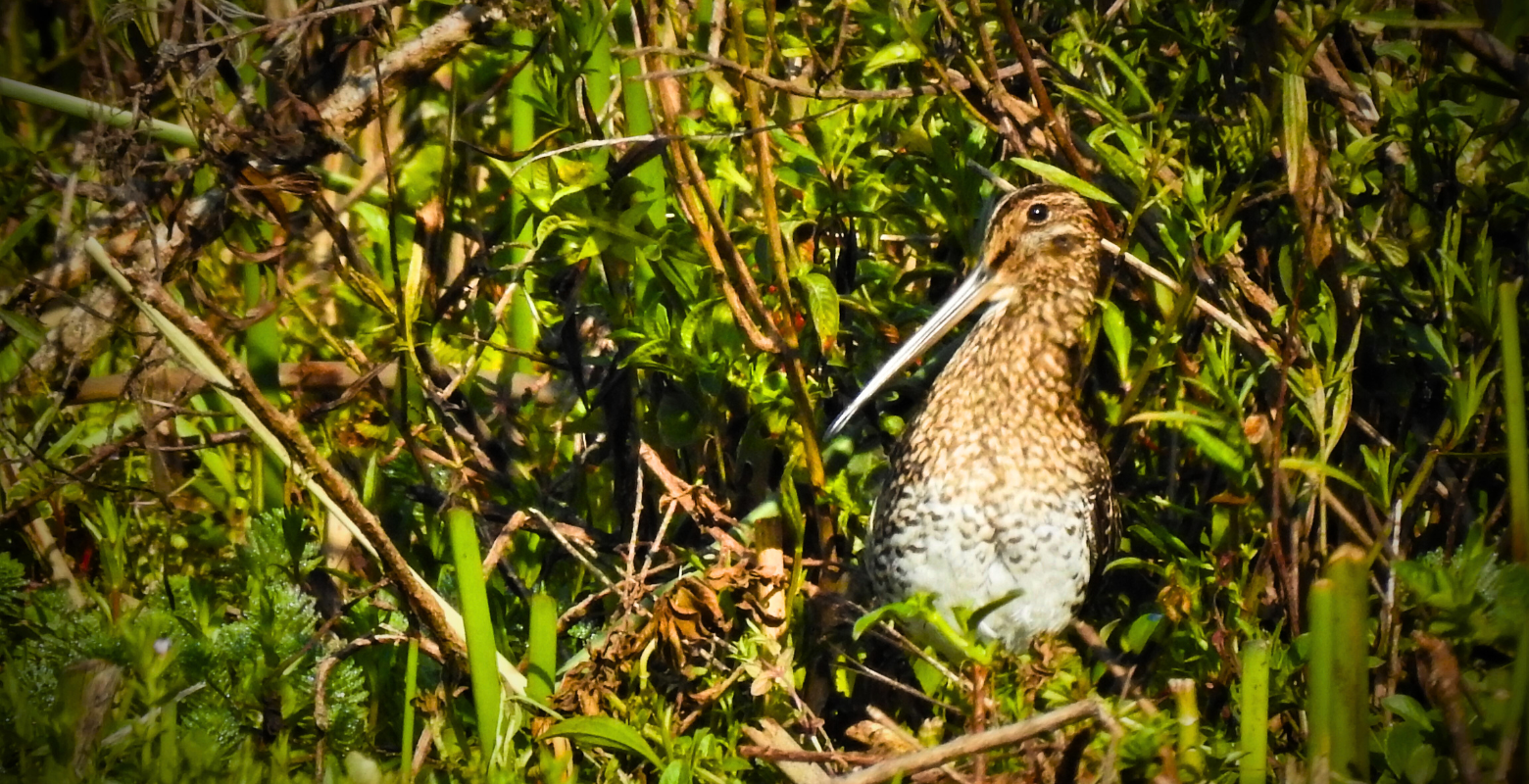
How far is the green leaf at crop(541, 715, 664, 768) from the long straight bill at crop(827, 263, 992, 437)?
56cm

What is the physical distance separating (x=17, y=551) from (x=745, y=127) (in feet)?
4.81

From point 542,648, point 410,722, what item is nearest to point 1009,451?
point 542,648

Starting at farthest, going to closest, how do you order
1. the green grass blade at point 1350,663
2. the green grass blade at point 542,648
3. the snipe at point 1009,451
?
the snipe at point 1009,451 → the green grass blade at point 542,648 → the green grass blade at point 1350,663

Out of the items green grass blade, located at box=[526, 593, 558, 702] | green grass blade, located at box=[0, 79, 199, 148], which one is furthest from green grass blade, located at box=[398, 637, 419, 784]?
green grass blade, located at box=[0, 79, 199, 148]

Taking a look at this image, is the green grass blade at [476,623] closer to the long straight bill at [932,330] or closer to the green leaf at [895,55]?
the long straight bill at [932,330]

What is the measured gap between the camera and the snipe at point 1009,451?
86.3 inches

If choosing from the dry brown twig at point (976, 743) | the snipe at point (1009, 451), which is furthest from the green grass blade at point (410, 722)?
the snipe at point (1009, 451)

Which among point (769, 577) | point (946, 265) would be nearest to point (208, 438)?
point (769, 577)

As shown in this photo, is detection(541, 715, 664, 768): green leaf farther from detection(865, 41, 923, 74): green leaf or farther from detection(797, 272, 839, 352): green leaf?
detection(865, 41, 923, 74): green leaf

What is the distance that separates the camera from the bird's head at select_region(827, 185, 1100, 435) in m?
2.33

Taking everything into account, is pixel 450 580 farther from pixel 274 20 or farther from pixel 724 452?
pixel 274 20

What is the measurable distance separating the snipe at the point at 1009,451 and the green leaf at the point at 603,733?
1.46 ft

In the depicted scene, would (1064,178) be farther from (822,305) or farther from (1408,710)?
(1408,710)

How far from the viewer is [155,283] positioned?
1.87m
